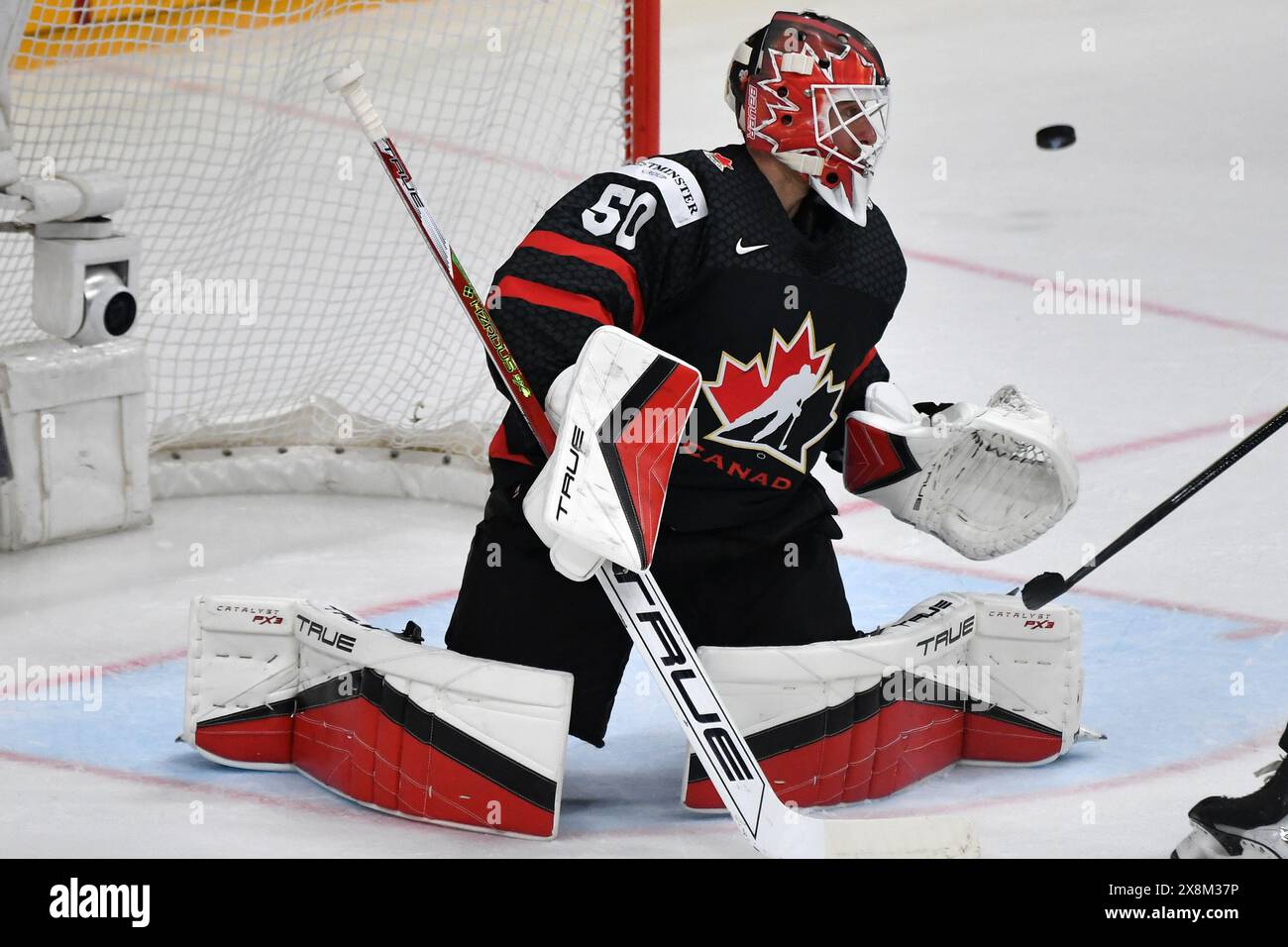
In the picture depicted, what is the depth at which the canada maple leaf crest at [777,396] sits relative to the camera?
2309mm

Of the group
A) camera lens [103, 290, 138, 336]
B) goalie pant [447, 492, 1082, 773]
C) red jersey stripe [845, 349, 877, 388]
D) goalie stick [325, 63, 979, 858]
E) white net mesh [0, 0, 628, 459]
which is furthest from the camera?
white net mesh [0, 0, 628, 459]

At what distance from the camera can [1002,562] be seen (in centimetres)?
335

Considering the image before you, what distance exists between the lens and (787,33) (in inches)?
91.4

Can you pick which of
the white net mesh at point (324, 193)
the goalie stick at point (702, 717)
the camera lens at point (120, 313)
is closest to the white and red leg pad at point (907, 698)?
the goalie stick at point (702, 717)

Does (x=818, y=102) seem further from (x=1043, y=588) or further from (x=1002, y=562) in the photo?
(x=1002, y=562)

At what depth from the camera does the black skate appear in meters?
2.04

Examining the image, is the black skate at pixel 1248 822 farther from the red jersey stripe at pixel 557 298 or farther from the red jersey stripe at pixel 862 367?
the red jersey stripe at pixel 557 298

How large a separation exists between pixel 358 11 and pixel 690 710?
237cm

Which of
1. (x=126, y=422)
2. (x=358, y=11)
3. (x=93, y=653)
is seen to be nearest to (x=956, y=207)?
(x=358, y=11)

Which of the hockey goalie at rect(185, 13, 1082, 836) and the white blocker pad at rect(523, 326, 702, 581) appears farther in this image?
the hockey goalie at rect(185, 13, 1082, 836)

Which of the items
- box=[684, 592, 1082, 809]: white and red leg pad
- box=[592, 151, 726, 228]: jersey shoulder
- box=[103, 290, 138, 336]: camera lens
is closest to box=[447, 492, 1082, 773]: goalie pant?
box=[684, 592, 1082, 809]: white and red leg pad

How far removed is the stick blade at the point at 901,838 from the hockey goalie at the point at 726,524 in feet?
0.67

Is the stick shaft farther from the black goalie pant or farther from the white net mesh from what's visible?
the white net mesh

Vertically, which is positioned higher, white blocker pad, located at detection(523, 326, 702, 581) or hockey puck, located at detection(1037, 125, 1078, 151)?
hockey puck, located at detection(1037, 125, 1078, 151)
